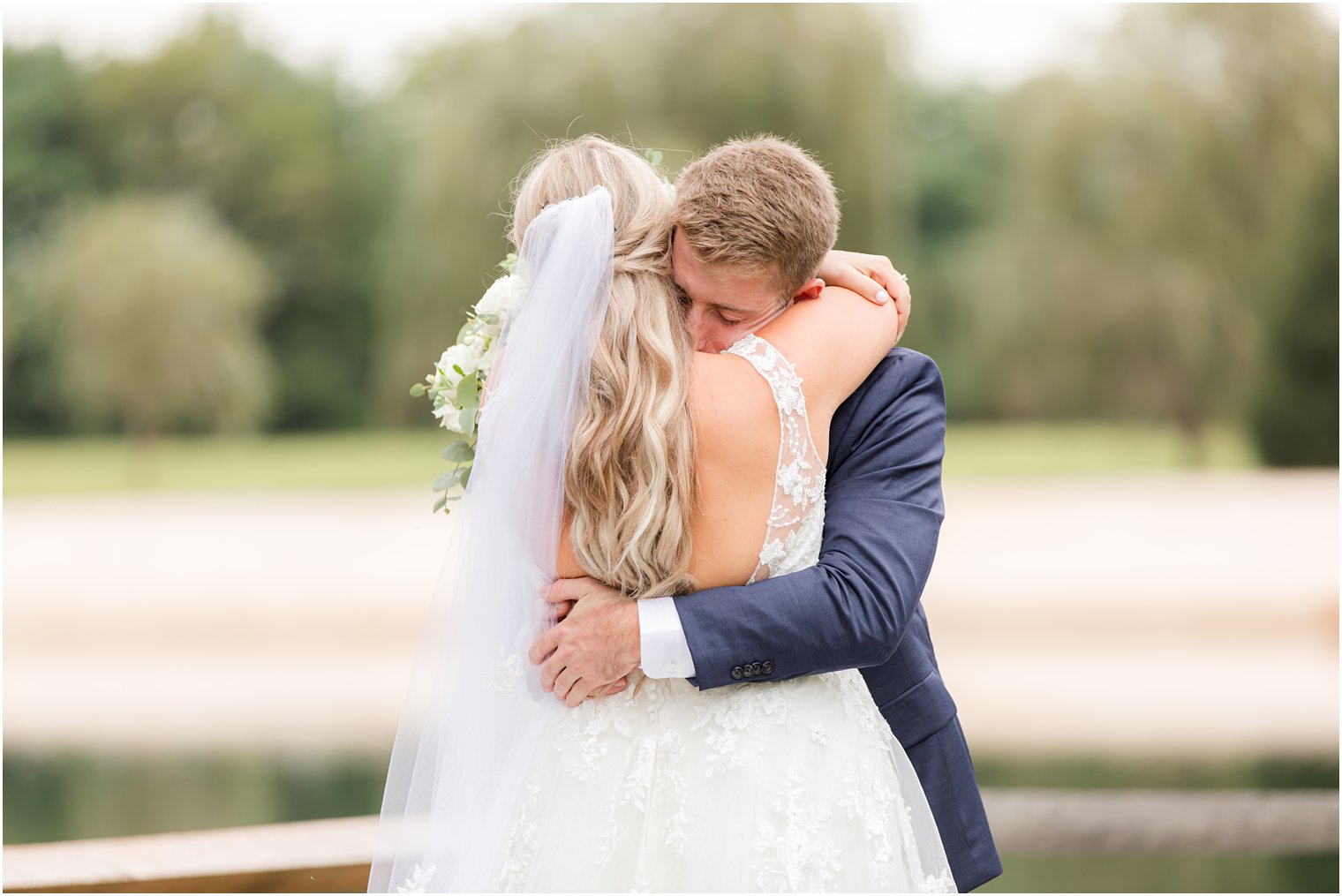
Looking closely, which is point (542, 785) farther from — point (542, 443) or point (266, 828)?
point (266, 828)

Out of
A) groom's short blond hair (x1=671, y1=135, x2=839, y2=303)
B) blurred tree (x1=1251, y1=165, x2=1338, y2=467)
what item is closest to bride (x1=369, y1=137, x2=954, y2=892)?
groom's short blond hair (x1=671, y1=135, x2=839, y2=303)

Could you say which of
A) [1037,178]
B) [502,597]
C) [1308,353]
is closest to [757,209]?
[502,597]

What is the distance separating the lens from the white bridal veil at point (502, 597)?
2.07m

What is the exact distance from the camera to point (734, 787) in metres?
2.10

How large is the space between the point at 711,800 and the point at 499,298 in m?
0.90

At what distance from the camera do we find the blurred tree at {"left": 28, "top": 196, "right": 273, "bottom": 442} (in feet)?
79.7

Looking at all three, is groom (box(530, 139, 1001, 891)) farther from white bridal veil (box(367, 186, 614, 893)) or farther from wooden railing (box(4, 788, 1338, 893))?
wooden railing (box(4, 788, 1338, 893))

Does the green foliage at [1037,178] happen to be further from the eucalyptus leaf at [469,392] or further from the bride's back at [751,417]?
the bride's back at [751,417]

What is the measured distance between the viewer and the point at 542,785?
214 cm

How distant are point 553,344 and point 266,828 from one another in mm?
2008

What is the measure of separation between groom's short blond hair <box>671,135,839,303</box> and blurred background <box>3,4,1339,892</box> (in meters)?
0.47

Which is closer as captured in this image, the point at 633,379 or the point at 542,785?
the point at 633,379

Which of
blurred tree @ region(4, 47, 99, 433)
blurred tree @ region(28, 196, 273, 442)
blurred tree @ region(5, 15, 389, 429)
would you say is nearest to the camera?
blurred tree @ region(28, 196, 273, 442)

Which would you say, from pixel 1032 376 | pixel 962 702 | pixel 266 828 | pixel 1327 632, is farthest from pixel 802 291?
pixel 1032 376
